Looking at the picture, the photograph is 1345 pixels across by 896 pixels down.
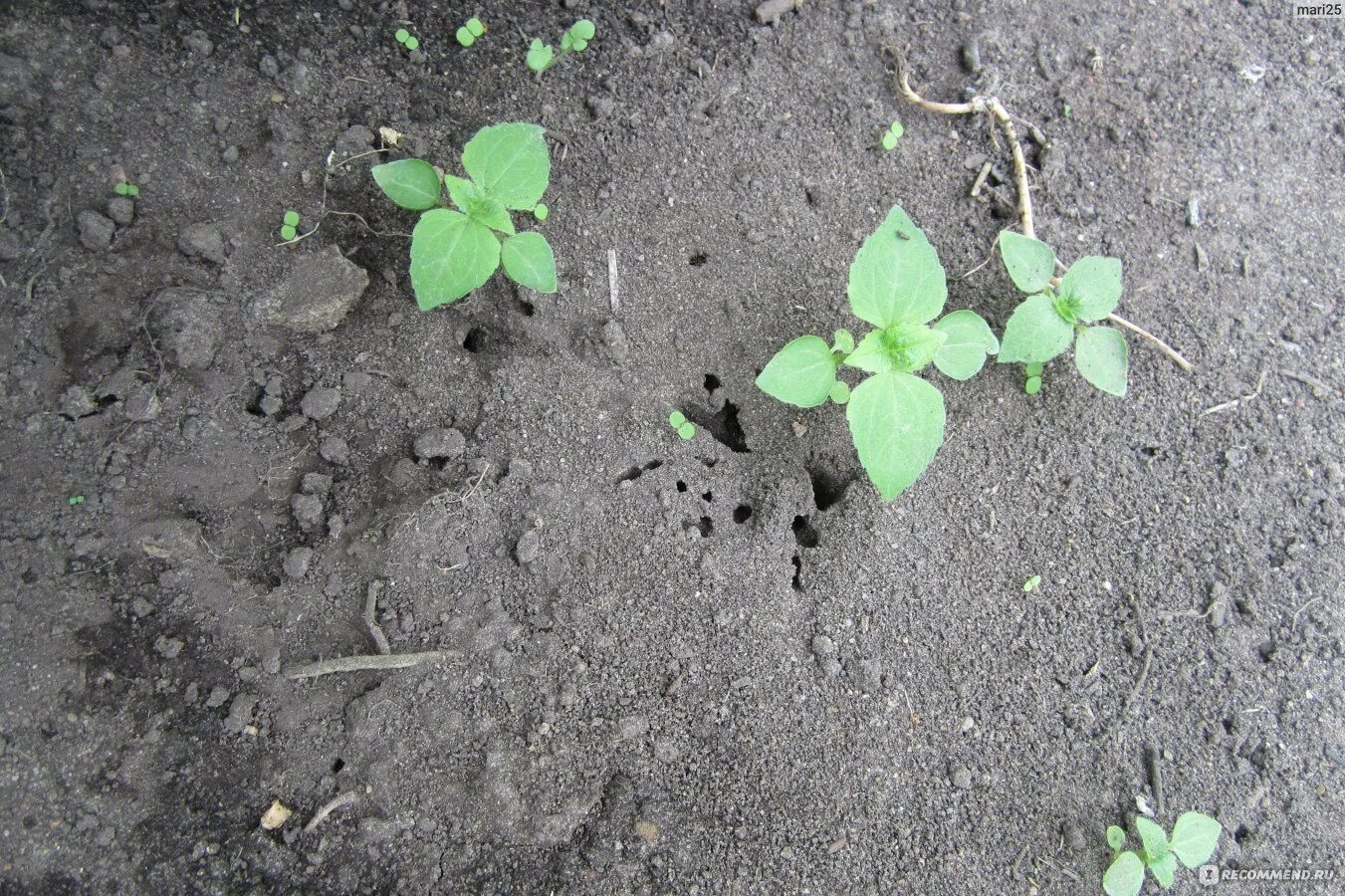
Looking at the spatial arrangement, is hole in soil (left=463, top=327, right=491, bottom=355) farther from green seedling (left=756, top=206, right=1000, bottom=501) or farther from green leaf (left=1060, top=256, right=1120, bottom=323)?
→ green leaf (left=1060, top=256, right=1120, bottom=323)

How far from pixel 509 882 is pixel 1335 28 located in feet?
11.2

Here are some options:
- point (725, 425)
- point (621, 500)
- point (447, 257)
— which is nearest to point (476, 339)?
point (447, 257)

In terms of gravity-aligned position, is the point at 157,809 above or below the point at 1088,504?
below

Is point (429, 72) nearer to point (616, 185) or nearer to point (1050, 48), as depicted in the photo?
point (616, 185)

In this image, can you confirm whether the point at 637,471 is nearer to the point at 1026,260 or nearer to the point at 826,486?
the point at 826,486

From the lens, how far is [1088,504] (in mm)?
2172

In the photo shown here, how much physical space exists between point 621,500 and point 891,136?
4.12 ft

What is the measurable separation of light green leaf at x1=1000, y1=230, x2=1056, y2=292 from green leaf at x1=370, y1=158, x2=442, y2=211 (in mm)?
1411

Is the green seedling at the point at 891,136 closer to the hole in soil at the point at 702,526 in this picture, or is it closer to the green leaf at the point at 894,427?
the green leaf at the point at 894,427

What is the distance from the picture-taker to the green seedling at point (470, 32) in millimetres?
2176

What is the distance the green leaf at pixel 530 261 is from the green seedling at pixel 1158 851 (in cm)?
188

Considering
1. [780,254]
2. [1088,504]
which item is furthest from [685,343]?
[1088,504]

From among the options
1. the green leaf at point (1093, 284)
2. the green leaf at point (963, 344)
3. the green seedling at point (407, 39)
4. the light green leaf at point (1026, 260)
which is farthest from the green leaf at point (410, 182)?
the green leaf at point (1093, 284)

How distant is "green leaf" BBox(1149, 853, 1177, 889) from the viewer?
1901 millimetres
